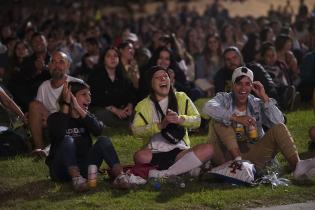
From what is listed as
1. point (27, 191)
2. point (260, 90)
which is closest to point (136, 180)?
point (27, 191)

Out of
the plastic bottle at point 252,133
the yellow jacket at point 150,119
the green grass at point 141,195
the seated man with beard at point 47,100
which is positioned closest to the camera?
the green grass at point 141,195

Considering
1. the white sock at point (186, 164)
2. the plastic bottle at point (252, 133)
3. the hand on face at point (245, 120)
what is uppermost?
the hand on face at point (245, 120)

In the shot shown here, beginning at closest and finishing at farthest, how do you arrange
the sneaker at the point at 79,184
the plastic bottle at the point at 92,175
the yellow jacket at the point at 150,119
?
the sneaker at the point at 79,184 → the plastic bottle at the point at 92,175 → the yellow jacket at the point at 150,119

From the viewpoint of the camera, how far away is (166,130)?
25.0ft

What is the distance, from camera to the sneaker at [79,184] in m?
7.08

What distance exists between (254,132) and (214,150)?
1.64 feet

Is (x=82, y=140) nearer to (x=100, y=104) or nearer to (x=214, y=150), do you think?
(x=214, y=150)

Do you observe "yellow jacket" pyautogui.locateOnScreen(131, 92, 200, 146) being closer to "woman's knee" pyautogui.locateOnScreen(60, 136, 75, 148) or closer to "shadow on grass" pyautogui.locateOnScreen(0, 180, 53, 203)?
"woman's knee" pyautogui.locateOnScreen(60, 136, 75, 148)

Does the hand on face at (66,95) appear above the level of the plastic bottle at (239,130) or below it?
above

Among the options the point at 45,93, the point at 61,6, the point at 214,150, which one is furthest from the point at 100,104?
the point at 61,6

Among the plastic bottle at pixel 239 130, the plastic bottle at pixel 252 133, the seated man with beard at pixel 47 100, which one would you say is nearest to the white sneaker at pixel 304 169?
the plastic bottle at pixel 252 133

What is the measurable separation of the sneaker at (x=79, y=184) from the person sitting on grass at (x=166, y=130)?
0.72 m

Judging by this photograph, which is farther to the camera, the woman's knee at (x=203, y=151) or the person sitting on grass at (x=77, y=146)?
the woman's knee at (x=203, y=151)

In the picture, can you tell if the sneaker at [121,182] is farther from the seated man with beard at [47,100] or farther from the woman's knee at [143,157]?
the seated man with beard at [47,100]
